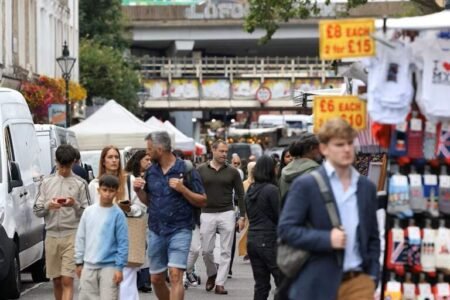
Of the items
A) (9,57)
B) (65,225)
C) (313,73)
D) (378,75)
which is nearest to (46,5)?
(9,57)

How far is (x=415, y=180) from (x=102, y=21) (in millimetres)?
55592

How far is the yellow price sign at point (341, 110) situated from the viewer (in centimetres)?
952

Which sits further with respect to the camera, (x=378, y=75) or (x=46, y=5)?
(x=46, y=5)

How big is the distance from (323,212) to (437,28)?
71.0 inches

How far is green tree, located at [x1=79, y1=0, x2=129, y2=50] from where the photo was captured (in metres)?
63.5

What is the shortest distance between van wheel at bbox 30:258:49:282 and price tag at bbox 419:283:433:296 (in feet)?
33.4

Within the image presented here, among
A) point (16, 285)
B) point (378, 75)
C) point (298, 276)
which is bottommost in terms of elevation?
point (16, 285)

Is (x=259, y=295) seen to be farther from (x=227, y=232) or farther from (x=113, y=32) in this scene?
(x=113, y=32)

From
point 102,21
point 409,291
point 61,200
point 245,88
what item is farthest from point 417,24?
point 245,88

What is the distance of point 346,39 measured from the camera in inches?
362

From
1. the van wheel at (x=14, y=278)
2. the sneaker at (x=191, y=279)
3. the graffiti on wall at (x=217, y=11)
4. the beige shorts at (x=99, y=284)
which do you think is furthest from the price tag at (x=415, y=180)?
the graffiti on wall at (x=217, y=11)

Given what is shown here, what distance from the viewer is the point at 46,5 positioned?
4634 cm

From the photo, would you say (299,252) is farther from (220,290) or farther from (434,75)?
(220,290)

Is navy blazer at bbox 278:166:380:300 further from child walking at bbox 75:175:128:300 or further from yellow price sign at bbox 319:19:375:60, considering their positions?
child walking at bbox 75:175:128:300
